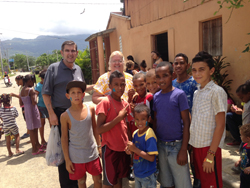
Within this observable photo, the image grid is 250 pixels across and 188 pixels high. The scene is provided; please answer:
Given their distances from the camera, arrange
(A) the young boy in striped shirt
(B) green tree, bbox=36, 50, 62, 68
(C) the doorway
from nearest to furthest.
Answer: (A) the young boy in striped shirt → (C) the doorway → (B) green tree, bbox=36, 50, 62, 68

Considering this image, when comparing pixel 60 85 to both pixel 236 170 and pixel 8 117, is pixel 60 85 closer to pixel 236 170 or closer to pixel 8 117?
pixel 8 117

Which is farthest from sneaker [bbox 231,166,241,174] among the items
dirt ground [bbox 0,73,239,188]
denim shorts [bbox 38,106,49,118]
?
denim shorts [bbox 38,106,49,118]

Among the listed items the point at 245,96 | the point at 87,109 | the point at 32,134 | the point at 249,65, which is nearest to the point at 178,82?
the point at 87,109

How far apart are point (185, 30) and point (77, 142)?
5.09 meters

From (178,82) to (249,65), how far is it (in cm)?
283

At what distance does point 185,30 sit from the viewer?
6004 mm

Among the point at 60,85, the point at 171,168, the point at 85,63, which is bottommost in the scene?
the point at 171,168

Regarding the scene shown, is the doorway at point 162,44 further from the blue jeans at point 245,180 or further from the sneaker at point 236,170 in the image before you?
the blue jeans at point 245,180

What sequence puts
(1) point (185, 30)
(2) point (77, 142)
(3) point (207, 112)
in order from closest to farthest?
1. (3) point (207, 112)
2. (2) point (77, 142)
3. (1) point (185, 30)

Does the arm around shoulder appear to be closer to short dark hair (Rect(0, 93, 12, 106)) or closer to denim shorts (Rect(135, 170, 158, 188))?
denim shorts (Rect(135, 170, 158, 188))

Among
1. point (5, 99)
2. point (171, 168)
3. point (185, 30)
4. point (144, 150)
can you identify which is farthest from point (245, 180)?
point (5, 99)

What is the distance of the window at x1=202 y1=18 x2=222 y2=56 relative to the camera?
203 inches

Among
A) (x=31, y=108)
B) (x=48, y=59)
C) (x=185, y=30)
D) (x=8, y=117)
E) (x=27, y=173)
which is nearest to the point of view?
(x=27, y=173)

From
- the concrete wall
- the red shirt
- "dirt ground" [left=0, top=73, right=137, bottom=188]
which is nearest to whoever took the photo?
the red shirt
